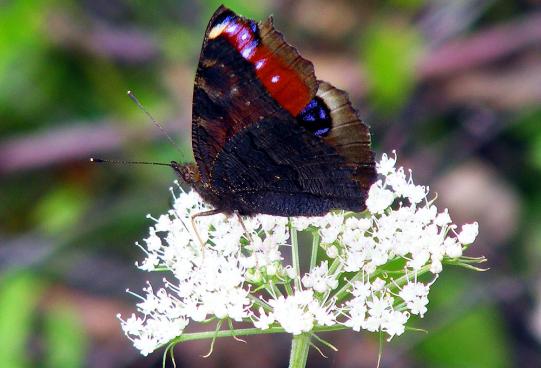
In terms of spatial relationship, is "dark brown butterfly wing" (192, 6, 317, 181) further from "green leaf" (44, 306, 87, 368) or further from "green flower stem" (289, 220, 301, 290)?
"green leaf" (44, 306, 87, 368)

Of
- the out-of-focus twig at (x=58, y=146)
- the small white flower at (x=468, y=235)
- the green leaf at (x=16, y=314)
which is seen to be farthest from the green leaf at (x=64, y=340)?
the small white flower at (x=468, y=235)

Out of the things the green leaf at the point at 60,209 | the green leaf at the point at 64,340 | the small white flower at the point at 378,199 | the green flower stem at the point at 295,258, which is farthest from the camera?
the green leaf at the point at 60,209

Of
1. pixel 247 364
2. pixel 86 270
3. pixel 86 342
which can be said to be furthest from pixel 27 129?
pixel 247 364

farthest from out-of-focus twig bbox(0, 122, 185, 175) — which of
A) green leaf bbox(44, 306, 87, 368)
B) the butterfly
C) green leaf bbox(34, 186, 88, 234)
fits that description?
the butterfly

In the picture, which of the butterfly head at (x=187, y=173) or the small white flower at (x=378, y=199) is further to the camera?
the butterfly head at (x=187, y=173)

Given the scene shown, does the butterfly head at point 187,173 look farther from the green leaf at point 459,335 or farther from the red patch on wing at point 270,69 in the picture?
the green leaf at point 459,335

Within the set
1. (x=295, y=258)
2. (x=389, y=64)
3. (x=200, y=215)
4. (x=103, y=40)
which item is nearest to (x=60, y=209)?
(x=103, y=40)
